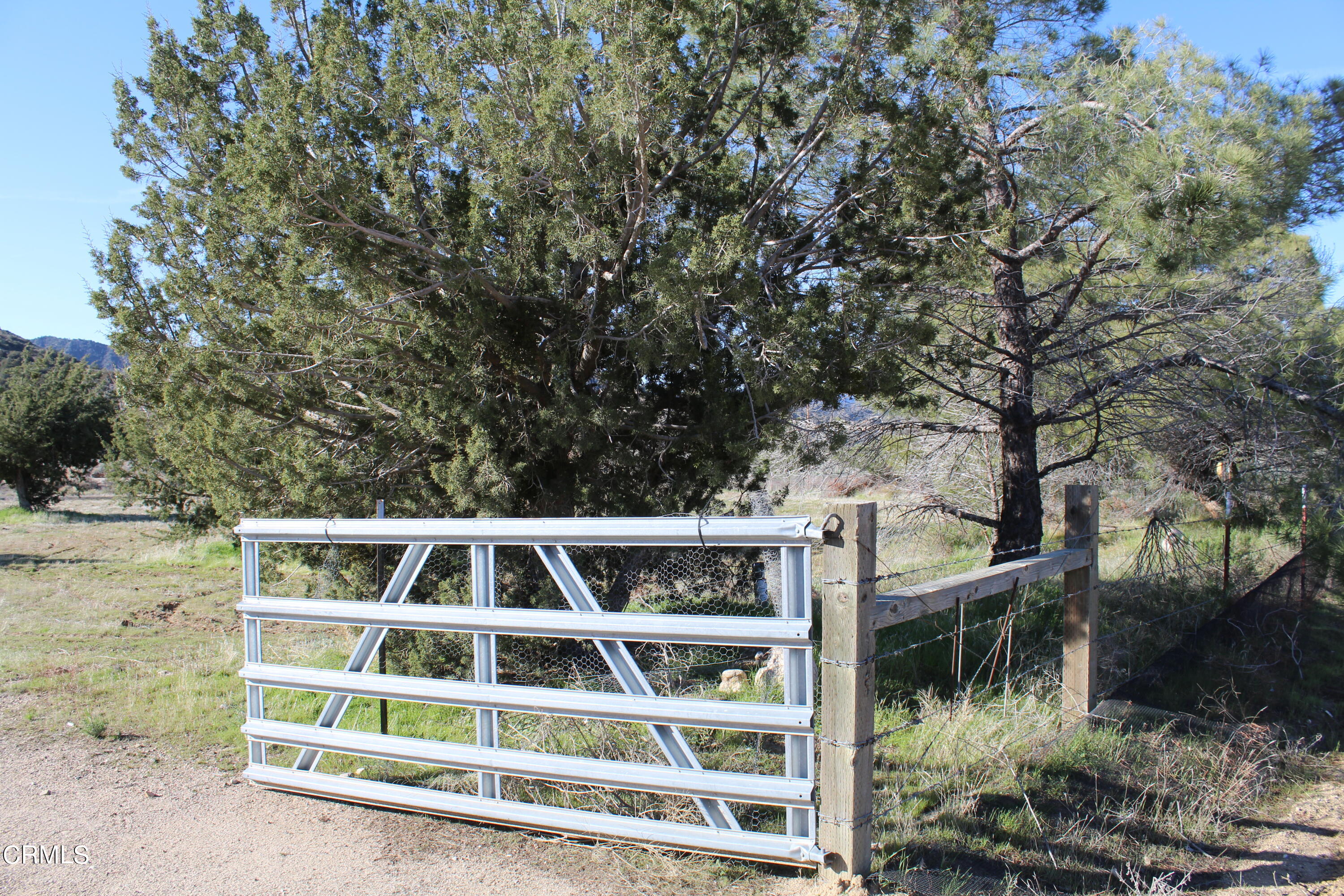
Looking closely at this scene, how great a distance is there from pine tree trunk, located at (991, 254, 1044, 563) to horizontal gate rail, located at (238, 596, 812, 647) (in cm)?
634

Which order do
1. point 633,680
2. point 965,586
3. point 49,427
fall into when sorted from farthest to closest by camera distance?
point 49,427 < point 965,586 < point 633,680

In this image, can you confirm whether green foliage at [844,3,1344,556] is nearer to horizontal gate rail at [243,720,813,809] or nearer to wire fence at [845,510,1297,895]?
wire fence at [845,510,1297,895]

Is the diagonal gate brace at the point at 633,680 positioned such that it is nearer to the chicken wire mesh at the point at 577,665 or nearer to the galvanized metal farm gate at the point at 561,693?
the galvanized metal farm gate at the point at 561,693

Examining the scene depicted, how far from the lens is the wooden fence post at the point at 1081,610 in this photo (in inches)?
229

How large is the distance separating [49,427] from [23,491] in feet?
11.6

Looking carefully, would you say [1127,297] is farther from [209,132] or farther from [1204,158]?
[209,132]

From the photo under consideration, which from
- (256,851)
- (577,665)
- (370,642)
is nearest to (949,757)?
(577,665)

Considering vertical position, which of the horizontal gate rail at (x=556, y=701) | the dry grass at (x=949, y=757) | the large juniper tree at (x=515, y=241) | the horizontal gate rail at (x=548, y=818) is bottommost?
the dry grass at (x=949, y=757)

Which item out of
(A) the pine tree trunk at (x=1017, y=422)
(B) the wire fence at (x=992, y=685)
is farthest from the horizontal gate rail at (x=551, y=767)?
(A) the pine tree trunk at (x=1017, y=422)

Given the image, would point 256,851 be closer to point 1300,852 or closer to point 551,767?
point 551,767

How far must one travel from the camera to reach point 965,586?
4.33 m

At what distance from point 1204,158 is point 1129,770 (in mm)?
4548

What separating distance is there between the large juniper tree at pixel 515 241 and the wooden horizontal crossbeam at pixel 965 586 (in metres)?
2.16

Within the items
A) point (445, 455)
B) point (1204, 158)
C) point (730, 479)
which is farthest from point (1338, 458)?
point (445, 455)
